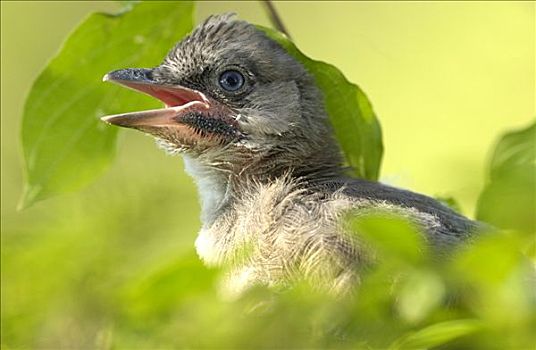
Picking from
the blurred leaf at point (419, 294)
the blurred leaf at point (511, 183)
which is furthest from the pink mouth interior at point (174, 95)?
the blurred leaf at point (419, 294)

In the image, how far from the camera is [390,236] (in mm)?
719

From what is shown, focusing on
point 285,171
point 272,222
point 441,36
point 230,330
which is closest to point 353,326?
point 230,330

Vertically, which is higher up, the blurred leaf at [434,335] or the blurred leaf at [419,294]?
the blurred leaf at [419,294]

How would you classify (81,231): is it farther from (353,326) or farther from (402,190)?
(402,190)

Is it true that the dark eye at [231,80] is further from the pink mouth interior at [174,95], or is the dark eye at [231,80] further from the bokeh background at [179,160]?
the bokeh background at [179,160]

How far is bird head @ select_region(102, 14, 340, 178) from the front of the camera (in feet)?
7.97

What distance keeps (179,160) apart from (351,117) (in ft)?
2.40

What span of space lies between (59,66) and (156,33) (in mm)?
204

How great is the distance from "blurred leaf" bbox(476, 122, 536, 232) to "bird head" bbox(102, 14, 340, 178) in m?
0.58

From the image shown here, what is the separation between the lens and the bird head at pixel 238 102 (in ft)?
7.97

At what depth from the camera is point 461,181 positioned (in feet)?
2.99

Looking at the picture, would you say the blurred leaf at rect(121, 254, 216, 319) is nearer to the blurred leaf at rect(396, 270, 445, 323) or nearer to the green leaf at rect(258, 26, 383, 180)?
the blurred leaf at rect(396, 270, 445, 323)

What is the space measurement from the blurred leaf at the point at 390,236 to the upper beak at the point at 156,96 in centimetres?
141

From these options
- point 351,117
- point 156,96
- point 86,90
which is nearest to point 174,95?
point 156,96
